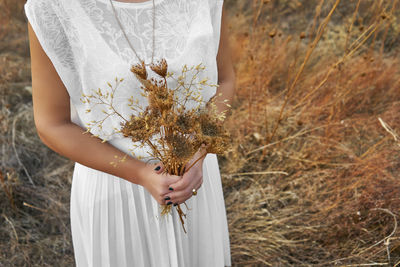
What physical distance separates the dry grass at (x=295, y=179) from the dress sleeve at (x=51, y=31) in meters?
1.17

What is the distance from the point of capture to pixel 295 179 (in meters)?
2.21

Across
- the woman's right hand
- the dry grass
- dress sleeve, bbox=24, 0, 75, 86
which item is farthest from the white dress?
the dry grass

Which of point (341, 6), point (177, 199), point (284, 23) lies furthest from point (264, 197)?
point (341, 6)

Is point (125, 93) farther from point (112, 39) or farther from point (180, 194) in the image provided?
point (180, 194)

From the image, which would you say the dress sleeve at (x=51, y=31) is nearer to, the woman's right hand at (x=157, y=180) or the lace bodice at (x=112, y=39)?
the lace bodice at (x=112, y=39)

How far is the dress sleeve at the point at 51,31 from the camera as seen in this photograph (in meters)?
0.72

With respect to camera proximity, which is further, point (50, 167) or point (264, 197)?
point (50, 167)

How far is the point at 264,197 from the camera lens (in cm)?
216

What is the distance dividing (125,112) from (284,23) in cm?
373

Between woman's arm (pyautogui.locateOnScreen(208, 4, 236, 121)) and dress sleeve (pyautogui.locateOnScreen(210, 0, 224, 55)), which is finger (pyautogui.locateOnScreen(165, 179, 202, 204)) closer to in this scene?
woman's arm (pyautogui.locateOnScreen(208, 4, 236, 121))

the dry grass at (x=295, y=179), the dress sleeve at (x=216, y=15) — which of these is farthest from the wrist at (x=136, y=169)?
the dry grass at (x=295, y=179)

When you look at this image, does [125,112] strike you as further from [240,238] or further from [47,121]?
[240,238]

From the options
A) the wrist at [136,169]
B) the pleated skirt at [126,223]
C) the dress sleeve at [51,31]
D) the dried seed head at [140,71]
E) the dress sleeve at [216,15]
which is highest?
the dress sleeve at [216,15]

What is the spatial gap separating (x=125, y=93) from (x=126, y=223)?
437 millimetres
